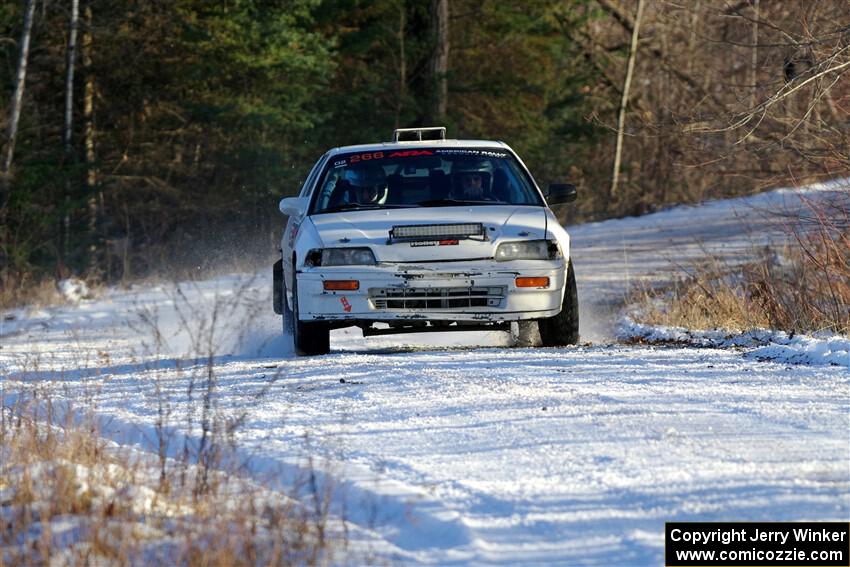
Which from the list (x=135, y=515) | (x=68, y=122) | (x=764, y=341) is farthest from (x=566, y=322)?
(x=68, y=122)

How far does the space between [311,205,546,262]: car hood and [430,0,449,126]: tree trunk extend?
2348 cm

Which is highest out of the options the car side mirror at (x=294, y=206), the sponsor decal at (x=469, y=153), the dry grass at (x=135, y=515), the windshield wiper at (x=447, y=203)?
the sponsor decal at (x=469, y=153)

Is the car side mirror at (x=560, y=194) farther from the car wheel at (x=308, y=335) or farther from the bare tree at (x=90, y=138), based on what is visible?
the bare tree at (x=90, y=138)

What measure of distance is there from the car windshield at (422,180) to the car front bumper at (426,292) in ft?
3.35

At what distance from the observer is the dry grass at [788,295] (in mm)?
11445

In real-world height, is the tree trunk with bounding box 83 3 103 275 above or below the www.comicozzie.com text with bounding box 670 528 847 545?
above

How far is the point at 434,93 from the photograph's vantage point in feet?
111

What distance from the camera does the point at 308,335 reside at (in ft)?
34.0

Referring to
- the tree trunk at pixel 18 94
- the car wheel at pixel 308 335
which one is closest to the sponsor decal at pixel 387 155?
the car wheel at pixel 308 335

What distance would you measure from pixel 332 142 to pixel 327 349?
26.2m

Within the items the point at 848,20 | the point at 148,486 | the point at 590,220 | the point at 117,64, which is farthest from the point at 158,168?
the point at 148,486

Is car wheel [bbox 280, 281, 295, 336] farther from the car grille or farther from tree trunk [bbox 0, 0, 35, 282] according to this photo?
tree trunk [bbox 0, 0, 35, 282]

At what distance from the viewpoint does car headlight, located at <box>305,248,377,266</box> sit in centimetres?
996

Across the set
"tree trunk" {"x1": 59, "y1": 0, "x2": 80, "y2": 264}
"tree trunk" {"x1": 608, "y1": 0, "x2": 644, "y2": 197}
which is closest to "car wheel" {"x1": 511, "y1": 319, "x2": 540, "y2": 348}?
"tree trunk" {"x1": 59, "y1": 0, "x2": 80, "y2": 264}
